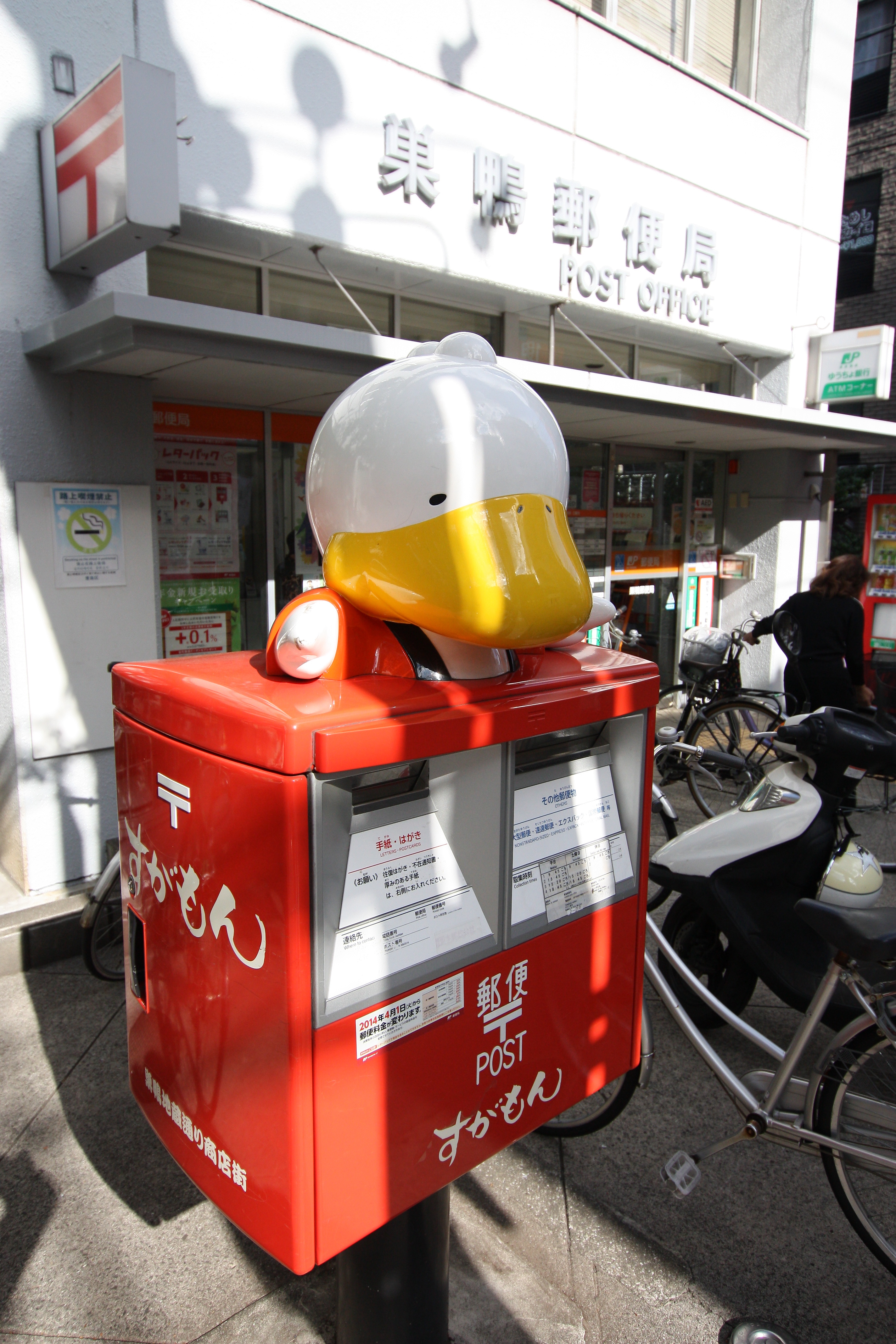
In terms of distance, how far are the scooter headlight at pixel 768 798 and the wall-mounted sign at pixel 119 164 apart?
3253mm

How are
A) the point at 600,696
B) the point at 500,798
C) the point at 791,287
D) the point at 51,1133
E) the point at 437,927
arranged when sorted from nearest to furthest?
1. the point at 437,927
2. the point at 500,798
3. the point at 600,696
4. the point at 51,1133
5. the point at 791,287

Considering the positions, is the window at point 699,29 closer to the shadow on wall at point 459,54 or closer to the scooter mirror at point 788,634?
the shadow on wall at point 459,54

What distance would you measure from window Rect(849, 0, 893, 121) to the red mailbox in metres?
20.2

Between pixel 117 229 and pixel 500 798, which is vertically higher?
pixel 117 229

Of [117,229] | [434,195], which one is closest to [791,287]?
[434,195]

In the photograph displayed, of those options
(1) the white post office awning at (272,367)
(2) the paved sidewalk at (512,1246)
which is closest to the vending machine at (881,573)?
(1) the white post office awning at (272,367)

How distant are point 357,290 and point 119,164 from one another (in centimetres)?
274

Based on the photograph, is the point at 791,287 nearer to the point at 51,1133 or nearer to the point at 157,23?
the point at 157,23

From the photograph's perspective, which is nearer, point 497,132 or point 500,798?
point 500,798

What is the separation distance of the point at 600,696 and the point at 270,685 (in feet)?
2.42

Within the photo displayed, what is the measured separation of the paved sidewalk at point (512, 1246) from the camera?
2.21 meters

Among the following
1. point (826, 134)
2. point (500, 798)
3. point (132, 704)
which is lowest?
point (500, 798)

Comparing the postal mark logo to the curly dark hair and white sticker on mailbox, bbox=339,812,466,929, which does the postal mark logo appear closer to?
white sticker on mailbox, bbox=339,812,466,929

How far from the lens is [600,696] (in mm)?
1909
